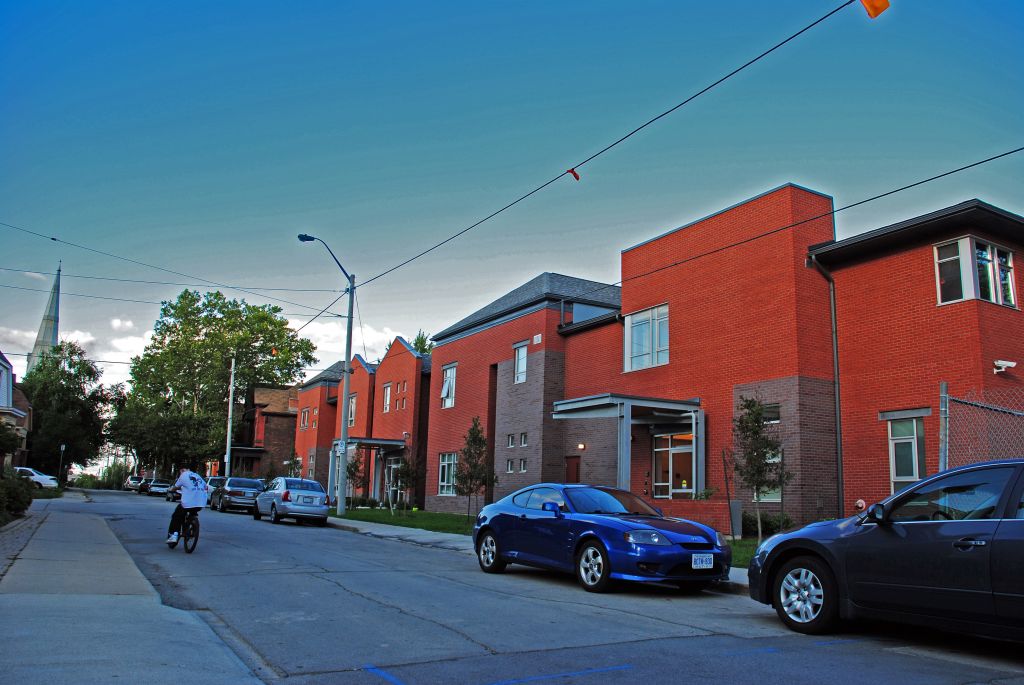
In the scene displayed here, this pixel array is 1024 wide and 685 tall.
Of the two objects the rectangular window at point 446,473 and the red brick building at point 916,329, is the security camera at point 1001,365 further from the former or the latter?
the rectangular window at point 446,473

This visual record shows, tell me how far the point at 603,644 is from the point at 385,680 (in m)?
2.11

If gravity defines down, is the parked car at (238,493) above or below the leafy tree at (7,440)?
below

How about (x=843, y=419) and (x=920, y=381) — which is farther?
(x=843, y=419)

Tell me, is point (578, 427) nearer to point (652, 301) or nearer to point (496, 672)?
point (652, 301)

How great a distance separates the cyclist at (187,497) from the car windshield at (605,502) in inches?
260

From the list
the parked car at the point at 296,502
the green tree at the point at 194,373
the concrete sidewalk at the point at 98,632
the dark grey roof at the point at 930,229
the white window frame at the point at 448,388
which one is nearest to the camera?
the concrete sidewalk at the point at 98,632

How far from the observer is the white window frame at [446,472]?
35312 millimetres

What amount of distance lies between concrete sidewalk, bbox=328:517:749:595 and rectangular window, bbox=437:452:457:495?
9.32 metres

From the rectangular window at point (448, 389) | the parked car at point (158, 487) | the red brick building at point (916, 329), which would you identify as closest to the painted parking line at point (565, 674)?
the red brick building at point (916, 329)

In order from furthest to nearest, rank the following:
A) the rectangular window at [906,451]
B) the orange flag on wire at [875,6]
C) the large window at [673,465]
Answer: the large window at [673,465] → the rectangular window at [906,451] → the orange flag on wire at [875,6]

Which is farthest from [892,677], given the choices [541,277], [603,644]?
[541,277]

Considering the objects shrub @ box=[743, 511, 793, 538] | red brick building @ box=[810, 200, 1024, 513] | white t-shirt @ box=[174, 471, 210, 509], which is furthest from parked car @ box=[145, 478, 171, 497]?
red brick building @ box=[810, 200, 1024, 513]

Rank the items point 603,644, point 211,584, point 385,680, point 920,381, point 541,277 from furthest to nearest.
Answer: point 541,277 < point 920,381 < point 211,584 < point 603,644 < point 385,680

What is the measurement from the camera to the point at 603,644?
22.5 feet
